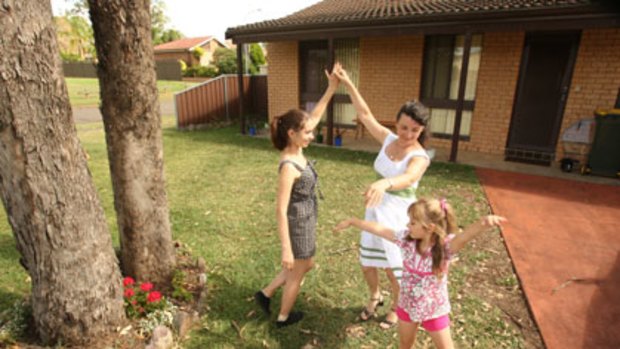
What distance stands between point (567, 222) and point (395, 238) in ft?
14.6

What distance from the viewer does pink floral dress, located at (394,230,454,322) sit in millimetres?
2230

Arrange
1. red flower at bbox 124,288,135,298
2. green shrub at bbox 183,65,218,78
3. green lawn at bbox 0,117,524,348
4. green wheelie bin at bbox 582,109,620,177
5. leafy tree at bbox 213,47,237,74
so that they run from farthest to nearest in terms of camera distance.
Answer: green shrub at bbox 183,65,218,78 → leafy tree at bbox 213,47,237,74 → green wheelie bin at bbox 582,109,620,177 → green lawn at bbox 0,117,524,348 → red flower at bbox 124,288,135,298

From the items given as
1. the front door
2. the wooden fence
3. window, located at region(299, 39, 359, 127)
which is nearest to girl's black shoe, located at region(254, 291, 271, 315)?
the front door

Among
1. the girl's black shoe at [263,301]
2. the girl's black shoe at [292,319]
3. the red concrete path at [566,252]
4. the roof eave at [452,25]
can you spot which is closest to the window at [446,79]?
the roof eave at [452,25]

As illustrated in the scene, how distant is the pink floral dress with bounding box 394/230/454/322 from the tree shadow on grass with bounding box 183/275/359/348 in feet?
3.34

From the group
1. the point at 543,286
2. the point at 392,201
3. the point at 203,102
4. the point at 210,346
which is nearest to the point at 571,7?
the point at 543,286

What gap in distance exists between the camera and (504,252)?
4496mm

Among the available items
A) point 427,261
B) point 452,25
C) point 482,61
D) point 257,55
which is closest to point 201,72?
point 257,55

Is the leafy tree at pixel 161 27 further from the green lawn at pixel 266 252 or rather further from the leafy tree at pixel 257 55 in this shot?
the green lawn at pixel 266 252

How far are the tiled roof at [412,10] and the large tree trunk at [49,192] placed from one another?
25.2 feet

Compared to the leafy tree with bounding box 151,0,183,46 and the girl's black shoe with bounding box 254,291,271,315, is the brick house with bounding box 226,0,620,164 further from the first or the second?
the leafy tree with bounding box 151,0,183,46

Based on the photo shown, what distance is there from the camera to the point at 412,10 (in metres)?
8.70

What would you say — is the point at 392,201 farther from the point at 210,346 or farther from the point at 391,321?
the point at 210,346

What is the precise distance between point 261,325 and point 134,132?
6.47ft
